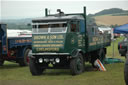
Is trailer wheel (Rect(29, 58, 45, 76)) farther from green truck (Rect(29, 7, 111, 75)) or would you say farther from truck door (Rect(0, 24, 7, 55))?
truck door (Rect(0, 24, 7, 55))

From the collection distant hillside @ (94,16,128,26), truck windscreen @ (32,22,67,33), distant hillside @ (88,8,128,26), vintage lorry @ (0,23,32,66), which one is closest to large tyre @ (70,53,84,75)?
truck windscreen @ (32,22,67,33)

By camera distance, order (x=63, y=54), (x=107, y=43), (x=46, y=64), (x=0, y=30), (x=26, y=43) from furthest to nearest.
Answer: (x=107, y=43)
(x=26, y=43)
(x=0, y=30)
(x=46, y=64)
(x=63, y=54)

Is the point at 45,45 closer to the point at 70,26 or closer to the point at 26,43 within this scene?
the point at 70,26

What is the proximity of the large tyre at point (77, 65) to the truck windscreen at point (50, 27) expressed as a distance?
133 centimetres

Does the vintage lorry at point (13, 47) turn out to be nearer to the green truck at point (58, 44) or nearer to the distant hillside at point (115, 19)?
the green truck at point (58, 44)

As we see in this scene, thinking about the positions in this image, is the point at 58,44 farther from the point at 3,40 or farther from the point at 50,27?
the point at 3,40

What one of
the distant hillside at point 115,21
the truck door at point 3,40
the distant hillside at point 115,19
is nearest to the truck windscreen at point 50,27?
the truck door at point 3,40

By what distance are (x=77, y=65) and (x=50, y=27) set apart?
6.53 feet

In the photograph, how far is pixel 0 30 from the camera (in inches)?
564

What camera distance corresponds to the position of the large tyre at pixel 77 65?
37.3ft

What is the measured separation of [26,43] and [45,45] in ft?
15.1

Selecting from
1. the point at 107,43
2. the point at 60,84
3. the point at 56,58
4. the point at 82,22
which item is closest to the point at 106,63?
the point at 107,43

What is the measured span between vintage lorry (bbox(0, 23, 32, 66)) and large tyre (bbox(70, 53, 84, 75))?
13.6 ft

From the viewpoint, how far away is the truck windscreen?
37.9ft
